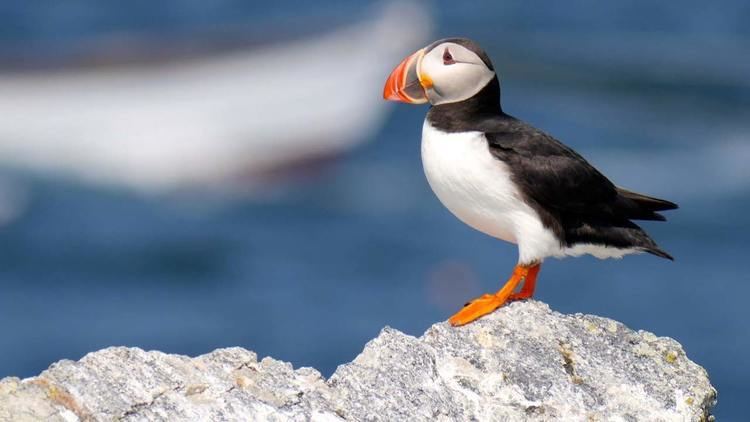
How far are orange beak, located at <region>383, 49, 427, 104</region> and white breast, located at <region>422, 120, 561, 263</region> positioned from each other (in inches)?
7.1

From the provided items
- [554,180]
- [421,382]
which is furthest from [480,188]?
[421,382]

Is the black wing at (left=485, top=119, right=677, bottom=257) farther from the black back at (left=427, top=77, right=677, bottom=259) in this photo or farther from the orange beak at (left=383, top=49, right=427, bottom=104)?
the orange beak at (left=383, top=49, right=427, bottom=104)

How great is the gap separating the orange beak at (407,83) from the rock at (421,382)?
4.33ft

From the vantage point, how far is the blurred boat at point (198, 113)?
38469 mm

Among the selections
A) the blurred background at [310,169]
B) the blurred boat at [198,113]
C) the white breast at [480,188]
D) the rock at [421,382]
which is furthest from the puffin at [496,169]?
the blurred boat at [198,113]

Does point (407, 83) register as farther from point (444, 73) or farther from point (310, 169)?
point (310, 169)

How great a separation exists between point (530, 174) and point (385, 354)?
1623 millimetres

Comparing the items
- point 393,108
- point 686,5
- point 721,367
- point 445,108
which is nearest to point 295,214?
point 393,108

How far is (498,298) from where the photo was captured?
6.82 meters

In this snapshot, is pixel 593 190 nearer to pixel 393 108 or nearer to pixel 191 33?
pixel 393 108

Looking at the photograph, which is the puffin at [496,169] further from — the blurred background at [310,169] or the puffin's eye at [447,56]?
the blurred background at [310,169]

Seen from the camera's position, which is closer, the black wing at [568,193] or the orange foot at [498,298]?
the orange foot at [498,298]

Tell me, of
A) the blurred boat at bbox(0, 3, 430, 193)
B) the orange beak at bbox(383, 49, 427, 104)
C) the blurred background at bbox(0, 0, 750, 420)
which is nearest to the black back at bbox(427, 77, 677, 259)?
the orange beak at bbox(383, 49, 427, 104)

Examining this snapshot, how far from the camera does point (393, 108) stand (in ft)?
132
